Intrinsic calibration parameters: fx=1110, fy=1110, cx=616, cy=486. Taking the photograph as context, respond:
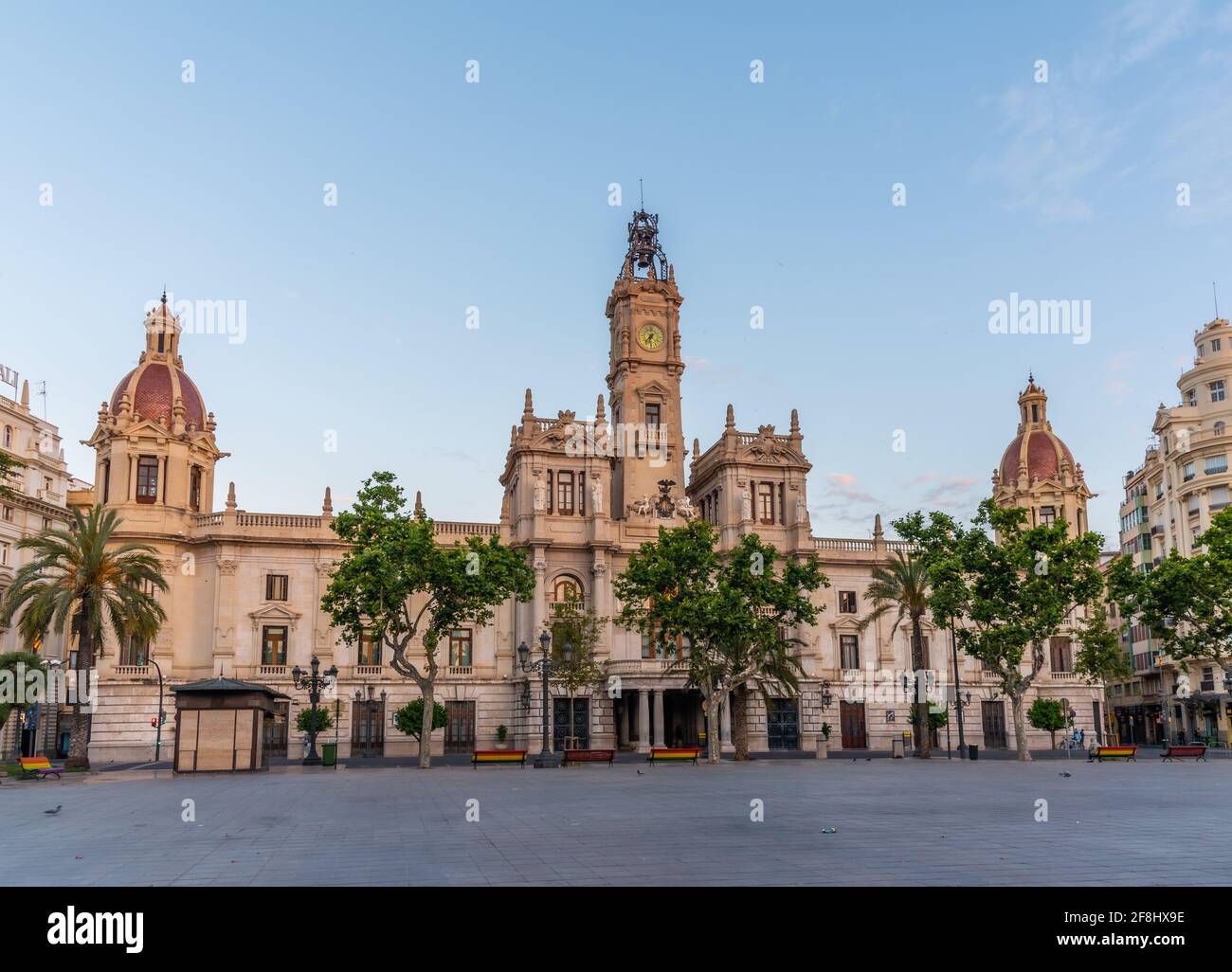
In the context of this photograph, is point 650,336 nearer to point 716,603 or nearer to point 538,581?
point 538,581

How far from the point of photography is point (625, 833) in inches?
723

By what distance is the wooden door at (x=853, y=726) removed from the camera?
67625mm

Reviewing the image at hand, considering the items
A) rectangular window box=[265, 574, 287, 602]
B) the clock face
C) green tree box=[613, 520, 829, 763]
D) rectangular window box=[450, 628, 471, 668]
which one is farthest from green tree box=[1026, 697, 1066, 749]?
rectangular window box=[265, 574, 287, 602]

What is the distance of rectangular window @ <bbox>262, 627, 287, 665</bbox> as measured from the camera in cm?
6291

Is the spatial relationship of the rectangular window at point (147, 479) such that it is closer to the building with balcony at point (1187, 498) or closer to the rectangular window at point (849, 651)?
the rectangular window at point (849, 651)

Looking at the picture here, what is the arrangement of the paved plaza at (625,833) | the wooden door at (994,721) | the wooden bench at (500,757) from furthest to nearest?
the wooden door at (994,721)
the wooden bench at (500,757)
the paved plaza at (625,833)

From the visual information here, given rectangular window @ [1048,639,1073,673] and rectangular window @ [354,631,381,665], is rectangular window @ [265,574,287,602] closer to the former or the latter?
rectangular window @ [354,631,381,665]

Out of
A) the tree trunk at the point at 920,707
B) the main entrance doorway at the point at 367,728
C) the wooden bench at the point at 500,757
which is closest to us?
the wooden bench at the point at 500,757

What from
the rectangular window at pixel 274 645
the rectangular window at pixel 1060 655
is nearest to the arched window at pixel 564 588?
the rectangular window at pixel 274 645

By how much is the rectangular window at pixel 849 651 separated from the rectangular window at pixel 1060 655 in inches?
507

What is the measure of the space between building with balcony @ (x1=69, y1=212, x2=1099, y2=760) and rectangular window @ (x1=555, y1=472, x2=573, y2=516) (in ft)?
0.28
